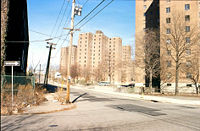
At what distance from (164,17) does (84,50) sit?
85250mm

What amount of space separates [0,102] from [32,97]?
3.59 meters

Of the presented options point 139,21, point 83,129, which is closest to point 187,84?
point 139,21

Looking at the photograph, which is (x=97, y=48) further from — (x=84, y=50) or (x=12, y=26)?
(x=12, y=26)

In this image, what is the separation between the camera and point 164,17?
42500 mm

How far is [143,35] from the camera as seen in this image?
31.4m

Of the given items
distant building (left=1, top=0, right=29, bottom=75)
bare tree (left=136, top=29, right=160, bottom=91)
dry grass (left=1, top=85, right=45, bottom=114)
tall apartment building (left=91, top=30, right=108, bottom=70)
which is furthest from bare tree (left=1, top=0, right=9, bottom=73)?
tall apartment building (left=91, top=30, right=108, bottom=70)

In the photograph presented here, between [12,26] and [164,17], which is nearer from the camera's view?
[12,26]

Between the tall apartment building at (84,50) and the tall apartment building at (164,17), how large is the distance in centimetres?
6994

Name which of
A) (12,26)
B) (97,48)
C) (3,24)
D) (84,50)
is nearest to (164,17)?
(12,26)

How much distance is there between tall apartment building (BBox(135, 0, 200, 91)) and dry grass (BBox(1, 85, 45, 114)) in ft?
71.1

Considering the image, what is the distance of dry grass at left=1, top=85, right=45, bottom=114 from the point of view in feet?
30.0

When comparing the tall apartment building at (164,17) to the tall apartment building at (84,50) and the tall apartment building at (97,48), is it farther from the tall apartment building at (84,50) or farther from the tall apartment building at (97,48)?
the tall apartment building at (84,50)

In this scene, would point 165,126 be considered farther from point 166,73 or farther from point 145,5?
point 145,5

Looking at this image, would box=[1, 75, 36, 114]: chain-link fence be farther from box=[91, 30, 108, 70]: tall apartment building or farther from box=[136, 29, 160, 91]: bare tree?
box=[91, 30, 108, 70]: tall apartment building
